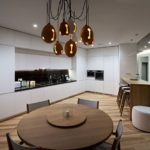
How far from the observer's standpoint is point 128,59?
19.7ft

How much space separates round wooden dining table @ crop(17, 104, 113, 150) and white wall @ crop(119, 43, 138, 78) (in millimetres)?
4590

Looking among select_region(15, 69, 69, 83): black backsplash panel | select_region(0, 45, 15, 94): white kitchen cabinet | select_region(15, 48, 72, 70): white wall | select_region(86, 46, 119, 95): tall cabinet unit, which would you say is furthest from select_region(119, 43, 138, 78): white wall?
select_region(0, 45, 15, 94): white kitchen cabinet

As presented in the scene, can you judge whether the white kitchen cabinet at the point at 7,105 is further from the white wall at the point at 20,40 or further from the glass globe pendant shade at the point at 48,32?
the glass globe pendant shade at the point at 48,32

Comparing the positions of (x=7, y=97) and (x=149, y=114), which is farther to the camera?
(x=7, y=97)

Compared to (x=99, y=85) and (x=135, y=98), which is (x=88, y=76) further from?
(x=135, y=98)

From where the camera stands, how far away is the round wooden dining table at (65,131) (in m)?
1.22

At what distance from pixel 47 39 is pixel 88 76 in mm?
5954

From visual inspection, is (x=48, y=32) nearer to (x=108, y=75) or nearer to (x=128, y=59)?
(x=128, y=59)

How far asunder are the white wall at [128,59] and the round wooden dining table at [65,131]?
4590 mm

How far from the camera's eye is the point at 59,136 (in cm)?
133

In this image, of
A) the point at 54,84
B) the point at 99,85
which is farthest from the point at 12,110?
the point at 99,85

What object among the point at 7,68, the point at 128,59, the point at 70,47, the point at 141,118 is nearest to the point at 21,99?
the point at 7,68

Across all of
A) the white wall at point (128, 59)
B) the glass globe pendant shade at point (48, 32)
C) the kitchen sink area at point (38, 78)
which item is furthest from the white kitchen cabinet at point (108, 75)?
the glass globe pendant shade at point (48, 32)

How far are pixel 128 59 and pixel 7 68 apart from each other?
4720mm
